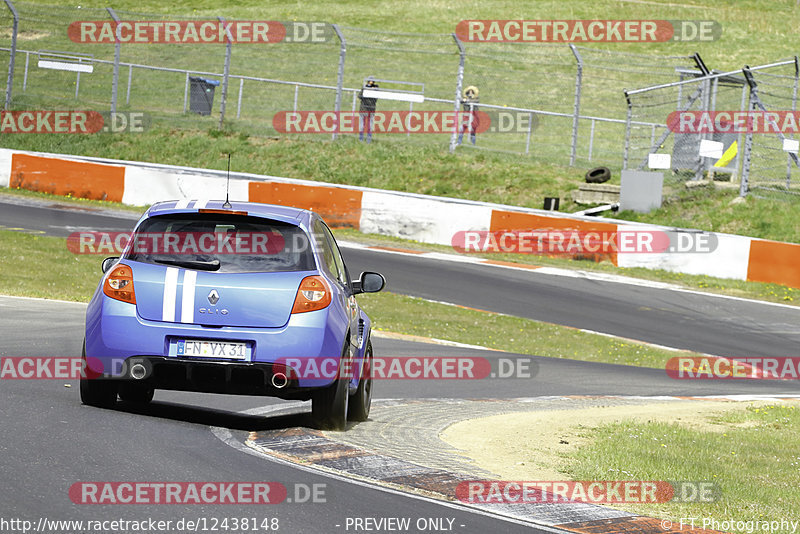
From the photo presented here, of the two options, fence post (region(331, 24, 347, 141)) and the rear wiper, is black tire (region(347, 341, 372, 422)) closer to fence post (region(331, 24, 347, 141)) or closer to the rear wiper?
the rear wiper

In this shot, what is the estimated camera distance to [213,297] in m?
7.23

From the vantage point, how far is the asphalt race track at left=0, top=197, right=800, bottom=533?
5.55 meters

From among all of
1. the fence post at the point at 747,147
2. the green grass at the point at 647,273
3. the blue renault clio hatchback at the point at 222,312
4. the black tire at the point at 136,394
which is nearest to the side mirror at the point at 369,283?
the blue renault clio hatchback at the point at 222,312

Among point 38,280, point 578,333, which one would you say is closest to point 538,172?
point 578,333

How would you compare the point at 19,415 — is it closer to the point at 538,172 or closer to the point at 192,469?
the point at 192,469

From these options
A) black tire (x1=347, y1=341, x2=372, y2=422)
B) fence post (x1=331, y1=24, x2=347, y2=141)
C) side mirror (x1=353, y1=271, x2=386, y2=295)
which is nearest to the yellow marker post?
fence post (x1=331, y1=24, x2=347, y2=141)

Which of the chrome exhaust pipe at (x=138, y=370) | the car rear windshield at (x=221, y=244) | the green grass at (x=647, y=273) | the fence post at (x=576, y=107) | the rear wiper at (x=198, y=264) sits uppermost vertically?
the fence post at (x=576, y=107)

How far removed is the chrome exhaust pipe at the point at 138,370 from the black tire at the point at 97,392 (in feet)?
1.41

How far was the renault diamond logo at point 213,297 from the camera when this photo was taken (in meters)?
7.22

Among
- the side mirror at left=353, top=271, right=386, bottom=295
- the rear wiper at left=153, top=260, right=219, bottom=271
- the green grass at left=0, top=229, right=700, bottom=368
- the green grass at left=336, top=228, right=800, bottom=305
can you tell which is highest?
the rear wiper at left=153, top=260, right=219, bottom=271

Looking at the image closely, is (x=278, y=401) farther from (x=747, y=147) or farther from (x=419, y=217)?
(x=747, y=147)

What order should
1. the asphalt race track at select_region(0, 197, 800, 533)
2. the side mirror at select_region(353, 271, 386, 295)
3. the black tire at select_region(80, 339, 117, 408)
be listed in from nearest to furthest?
the asphalt race track at select_region(0, 197, 800, 533)
the black tire at select_region(80, 339, 117, 408)
the side mirror at select_region(353, 271, 386, 295)

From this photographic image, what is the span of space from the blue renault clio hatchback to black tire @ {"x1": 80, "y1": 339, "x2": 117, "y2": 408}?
0.02 metres

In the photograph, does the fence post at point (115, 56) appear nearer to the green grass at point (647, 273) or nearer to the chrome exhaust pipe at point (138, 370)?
the green grass at point (647, 273)
